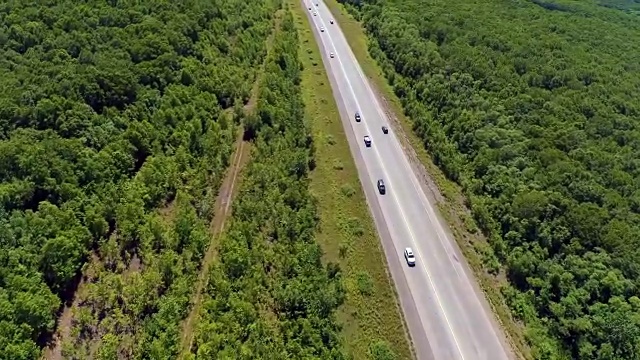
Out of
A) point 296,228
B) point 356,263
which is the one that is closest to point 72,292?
point 296,228

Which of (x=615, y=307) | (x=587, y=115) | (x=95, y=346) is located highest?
(x=587, y=115)

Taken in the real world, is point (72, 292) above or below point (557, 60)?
below

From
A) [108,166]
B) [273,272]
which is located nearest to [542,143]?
[273,272]

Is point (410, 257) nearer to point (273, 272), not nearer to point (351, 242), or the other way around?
point (351, 242)

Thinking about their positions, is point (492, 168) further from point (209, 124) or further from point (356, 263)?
point (209, 124)

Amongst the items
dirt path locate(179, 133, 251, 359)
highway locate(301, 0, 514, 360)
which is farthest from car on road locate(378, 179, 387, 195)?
dirt path locate(179, 133, 251, 359)

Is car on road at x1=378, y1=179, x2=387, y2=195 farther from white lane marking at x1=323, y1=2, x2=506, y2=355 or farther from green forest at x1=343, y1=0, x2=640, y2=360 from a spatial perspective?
green forest at x1=343, y1=0, x2=640, y2=360

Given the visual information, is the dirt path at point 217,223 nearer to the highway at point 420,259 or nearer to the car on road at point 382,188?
the highway at point 420,259

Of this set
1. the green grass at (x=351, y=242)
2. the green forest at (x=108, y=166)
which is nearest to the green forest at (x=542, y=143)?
the green grass at (x=351, y=242)
